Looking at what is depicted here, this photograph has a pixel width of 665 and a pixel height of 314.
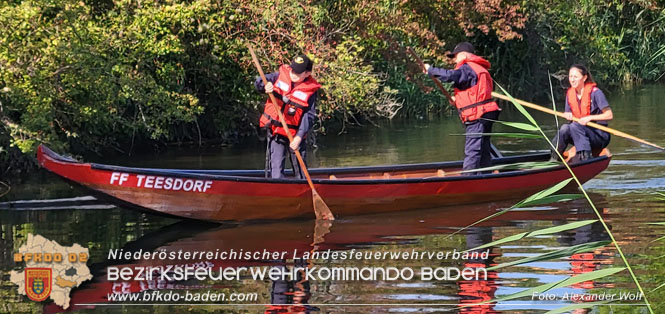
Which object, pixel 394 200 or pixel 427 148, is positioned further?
pixel 427 148

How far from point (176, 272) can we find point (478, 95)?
4358 millimetres

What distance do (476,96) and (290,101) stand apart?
2119mm

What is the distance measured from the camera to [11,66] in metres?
12.9

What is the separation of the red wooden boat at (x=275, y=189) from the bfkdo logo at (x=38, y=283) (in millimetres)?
1685

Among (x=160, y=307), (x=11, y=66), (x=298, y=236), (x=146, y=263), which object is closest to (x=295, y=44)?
(x=11, y=66)

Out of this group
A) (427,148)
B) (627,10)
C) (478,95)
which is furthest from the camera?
(627,10)

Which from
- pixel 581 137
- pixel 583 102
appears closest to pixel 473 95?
pixel 583 102

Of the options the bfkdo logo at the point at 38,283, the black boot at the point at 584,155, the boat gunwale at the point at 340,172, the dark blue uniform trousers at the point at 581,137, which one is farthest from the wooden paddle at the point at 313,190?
the black boot at the point at 584,155

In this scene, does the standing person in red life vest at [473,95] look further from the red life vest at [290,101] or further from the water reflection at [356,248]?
the red life vest at [290,101]

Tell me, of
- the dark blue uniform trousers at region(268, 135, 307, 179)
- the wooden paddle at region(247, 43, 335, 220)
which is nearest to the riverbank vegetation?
the dark blue uniform trousers at region(268, 135, 307, 179)

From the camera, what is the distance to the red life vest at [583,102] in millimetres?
12906

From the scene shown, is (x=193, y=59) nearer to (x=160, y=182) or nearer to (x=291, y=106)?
(x=291, y=106)

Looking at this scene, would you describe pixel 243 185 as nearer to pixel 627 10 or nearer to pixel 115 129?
pixel 115 129

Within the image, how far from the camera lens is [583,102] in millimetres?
12930
